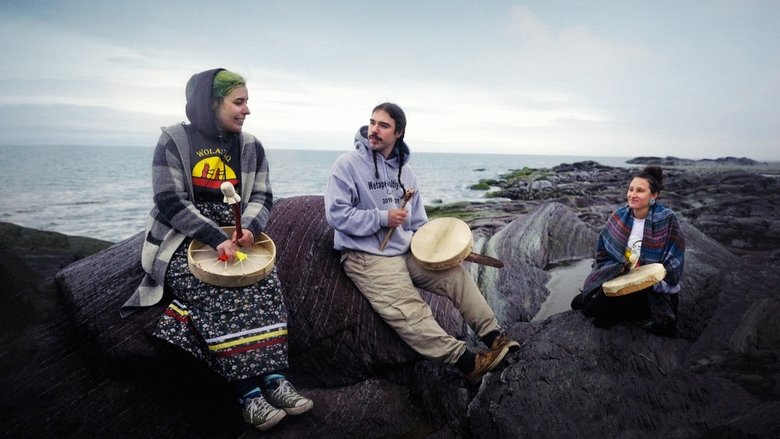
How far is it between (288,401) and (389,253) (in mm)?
1525

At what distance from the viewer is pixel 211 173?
334 centimetres

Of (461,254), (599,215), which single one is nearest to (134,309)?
(461,254)

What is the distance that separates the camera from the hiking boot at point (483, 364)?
343 cm

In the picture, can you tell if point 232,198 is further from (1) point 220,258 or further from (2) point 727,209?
(2) point 727,209

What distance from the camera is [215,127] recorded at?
3.31m

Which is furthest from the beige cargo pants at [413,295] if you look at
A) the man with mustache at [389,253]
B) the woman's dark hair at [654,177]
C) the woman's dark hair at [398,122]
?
the woman's dark hair at [654,177]

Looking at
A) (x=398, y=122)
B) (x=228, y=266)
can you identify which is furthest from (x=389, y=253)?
(x=228, y=266)

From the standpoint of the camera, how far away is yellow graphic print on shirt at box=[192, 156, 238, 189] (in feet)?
10.8

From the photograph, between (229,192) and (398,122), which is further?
(398,122)

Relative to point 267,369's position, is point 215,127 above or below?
above

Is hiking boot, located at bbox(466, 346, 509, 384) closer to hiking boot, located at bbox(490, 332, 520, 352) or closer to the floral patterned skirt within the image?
hiking boot, located at bbox(490, 332, 520, 352)

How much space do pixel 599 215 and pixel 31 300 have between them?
12027mm

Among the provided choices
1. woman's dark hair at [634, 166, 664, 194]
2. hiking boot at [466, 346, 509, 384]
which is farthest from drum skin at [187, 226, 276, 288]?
woman's dark hair at [634, 166, 664, 194]

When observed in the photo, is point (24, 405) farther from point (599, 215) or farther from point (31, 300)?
point (599, 215)
